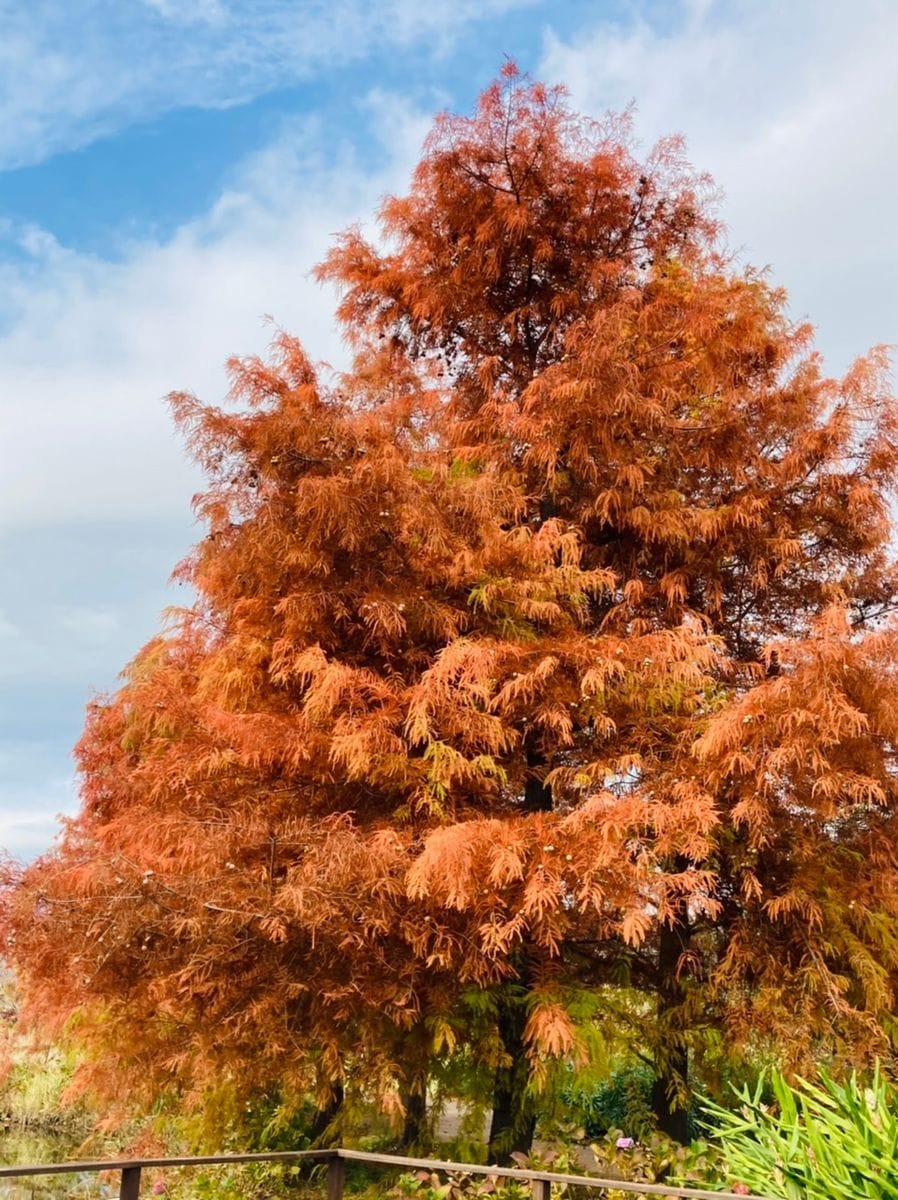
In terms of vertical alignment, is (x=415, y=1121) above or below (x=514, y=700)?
below

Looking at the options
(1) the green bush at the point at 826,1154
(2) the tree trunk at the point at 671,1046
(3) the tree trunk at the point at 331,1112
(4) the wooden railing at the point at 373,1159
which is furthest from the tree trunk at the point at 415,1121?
(1) the green bush at the point at 826,1154

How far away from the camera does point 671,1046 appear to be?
6.57 metres

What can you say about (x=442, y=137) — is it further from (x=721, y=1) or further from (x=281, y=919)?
(x=281, y=919)

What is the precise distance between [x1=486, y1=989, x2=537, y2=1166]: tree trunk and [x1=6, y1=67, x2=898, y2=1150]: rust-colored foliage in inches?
1.4

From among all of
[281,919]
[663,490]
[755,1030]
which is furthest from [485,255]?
[755,1030]

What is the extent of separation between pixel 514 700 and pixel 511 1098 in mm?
2682

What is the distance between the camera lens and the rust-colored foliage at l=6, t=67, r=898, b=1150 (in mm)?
5230

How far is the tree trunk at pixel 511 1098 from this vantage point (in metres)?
6.36

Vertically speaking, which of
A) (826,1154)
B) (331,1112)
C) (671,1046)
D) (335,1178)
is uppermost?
(671,1046)

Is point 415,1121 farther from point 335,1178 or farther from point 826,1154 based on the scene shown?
point 826,1154

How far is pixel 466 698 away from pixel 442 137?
4.77 meters

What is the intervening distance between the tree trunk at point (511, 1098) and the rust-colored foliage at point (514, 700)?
36 millimetres

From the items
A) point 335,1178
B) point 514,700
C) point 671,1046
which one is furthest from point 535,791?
point 335,1178

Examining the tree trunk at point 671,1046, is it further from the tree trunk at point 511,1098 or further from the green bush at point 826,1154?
the green bush at point 826,1154
